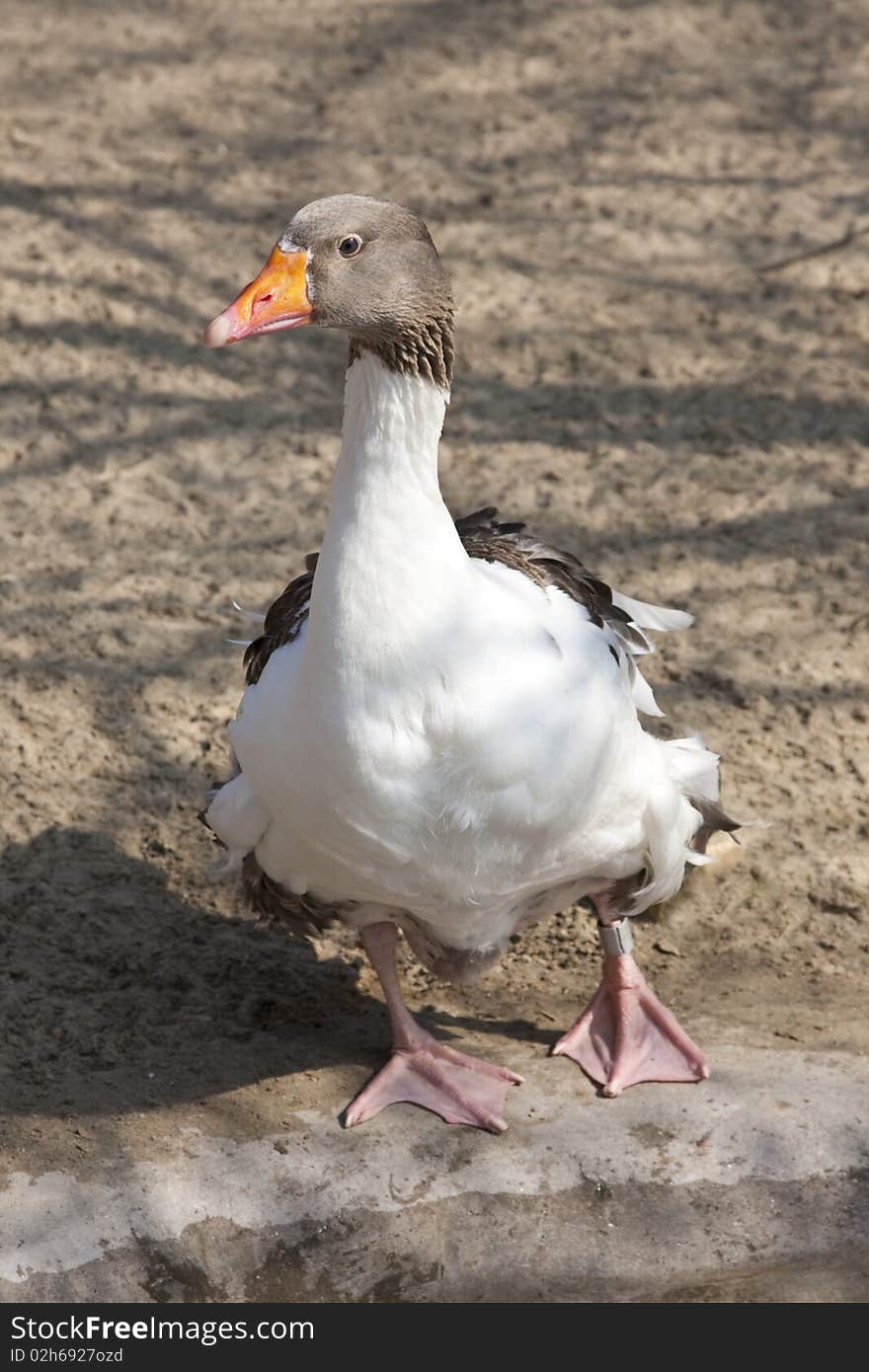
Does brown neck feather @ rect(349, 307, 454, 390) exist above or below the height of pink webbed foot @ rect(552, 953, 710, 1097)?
above

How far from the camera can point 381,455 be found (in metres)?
3.46

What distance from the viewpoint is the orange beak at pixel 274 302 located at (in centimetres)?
343

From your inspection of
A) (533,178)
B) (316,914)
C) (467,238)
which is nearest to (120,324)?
(467,238)

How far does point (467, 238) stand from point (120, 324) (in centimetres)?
171

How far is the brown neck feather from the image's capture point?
352cm

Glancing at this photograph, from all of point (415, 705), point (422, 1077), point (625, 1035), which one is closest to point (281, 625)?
point (415, 705)

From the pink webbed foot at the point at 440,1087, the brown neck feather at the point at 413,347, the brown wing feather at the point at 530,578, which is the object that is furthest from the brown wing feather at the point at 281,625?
the pink webbed foot at the point at 440,1087

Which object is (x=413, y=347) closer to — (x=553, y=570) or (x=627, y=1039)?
(x=553, y=570)

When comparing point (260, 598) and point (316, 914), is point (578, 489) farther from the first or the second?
point (316, 914)

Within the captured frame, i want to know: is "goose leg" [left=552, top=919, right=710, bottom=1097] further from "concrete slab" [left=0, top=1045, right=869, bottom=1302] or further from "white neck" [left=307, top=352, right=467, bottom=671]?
"white neck" [left=307, top=352, right=467, bottom=671]

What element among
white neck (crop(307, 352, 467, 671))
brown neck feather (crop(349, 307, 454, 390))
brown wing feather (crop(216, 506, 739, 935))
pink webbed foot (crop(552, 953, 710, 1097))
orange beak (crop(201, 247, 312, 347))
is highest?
orange beak (crop(201, 247, 312, 347))

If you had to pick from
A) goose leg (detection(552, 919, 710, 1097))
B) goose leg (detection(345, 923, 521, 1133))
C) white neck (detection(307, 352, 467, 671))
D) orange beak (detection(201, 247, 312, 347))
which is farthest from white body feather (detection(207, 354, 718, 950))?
goose leg (detection(552, 919, 710, 1097))

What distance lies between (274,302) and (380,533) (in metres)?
0.53

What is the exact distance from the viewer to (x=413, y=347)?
3.54m
